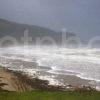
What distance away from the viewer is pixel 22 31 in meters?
4.60

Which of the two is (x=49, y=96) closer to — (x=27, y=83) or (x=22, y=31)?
(x=27, y=83)

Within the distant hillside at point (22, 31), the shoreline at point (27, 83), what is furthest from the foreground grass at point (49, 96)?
Result: the distant hillside at point (22, 31)

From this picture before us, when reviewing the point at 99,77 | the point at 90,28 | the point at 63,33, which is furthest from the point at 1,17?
the point at 99,77

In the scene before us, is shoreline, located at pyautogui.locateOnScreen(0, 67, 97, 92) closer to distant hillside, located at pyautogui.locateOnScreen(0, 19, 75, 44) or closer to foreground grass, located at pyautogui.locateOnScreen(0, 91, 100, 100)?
foreground grass, located at pyautogui.locateOnScreen(0, 91, 100, 100)

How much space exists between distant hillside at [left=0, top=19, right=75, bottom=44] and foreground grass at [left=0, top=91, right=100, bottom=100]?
0.71 meters

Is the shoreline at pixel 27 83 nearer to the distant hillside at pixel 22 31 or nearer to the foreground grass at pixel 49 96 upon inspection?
the foreground grass at pixel 49 96

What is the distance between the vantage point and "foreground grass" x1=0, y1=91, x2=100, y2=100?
13.6ft

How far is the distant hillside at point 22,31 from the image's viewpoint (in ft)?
15.0

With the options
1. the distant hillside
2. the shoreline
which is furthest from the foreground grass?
the distant hillside

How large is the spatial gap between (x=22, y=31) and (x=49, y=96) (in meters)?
0.94

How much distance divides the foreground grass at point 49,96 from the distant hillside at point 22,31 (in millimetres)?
714

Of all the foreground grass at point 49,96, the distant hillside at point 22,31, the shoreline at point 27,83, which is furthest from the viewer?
the distant hillside at point 22,31

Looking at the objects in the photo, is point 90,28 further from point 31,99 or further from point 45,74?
point 31,99

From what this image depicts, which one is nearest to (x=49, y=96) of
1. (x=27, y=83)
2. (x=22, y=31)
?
(x=27, y=83)
